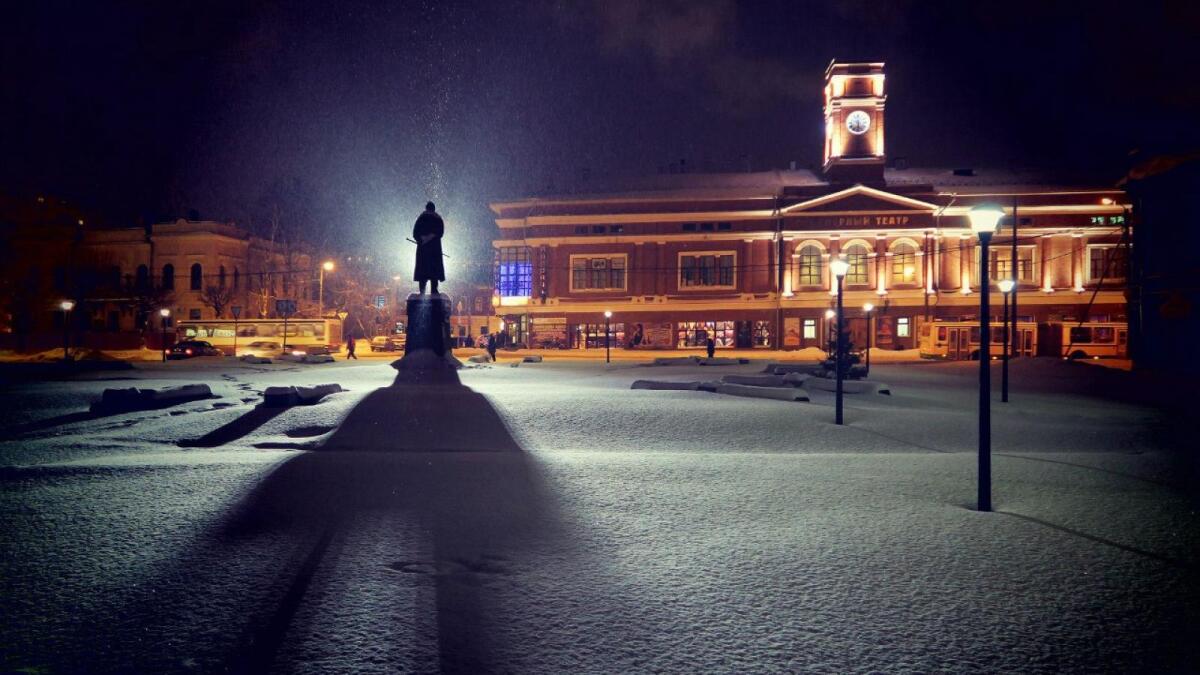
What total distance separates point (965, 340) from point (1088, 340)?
6.57 m

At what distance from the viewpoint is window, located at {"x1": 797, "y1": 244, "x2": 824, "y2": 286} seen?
167 ft

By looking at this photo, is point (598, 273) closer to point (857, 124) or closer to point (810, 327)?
point (810, 327)

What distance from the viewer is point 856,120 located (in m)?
53.8

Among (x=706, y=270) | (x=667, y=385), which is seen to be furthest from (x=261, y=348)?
(x=667, y=385)

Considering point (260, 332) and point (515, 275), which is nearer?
point (260, 332)

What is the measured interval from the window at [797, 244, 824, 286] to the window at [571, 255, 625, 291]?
568 inches

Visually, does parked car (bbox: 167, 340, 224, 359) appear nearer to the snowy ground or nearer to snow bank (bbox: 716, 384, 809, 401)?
the snowy ground

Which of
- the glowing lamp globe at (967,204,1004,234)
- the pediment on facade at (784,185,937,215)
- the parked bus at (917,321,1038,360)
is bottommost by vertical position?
the parked bus at (917,321,1038,360)

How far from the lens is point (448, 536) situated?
555cm

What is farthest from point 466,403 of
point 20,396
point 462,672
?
point 20,396

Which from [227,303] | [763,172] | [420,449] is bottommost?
[420,449]

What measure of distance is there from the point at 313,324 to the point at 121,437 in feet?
129

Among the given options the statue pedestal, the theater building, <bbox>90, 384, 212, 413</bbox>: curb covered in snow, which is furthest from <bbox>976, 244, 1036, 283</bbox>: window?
<bbox>90, 384, 212, 413</bbox>: curb covered in snow

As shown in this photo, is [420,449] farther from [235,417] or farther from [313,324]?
[313,324]
